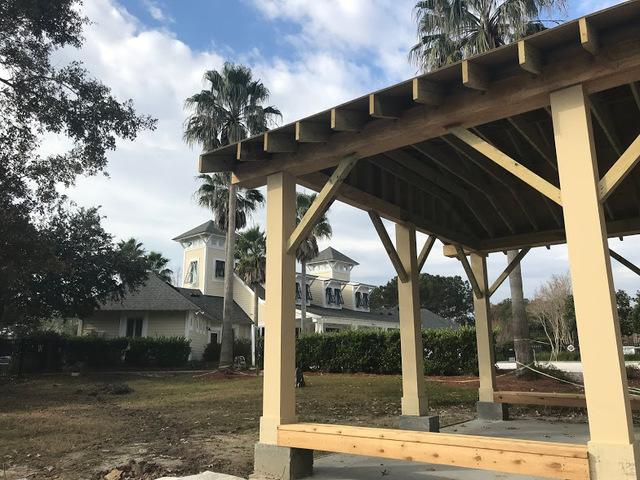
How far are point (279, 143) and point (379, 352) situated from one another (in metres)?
16.7

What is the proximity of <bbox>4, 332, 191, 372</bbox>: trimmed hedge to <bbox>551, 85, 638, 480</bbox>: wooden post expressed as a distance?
74.4 feet

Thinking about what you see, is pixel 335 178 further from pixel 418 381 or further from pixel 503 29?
pixel 503 29

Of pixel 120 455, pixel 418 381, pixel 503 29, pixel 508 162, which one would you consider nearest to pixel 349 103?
pixel 508 162

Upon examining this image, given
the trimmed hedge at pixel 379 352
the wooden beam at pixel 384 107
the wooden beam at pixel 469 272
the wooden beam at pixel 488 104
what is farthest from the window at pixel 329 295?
the wooden beam at pixel 384 107

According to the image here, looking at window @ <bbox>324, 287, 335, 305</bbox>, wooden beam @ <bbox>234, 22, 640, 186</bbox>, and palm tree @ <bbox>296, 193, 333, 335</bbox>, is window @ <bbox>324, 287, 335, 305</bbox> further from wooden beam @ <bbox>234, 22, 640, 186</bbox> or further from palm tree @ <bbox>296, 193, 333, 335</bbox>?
wooden beam @ <bbox>234, 22, 640, 186</bbox>

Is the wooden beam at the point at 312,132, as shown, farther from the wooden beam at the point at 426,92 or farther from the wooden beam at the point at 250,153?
the wooden beam at the point at 426,92

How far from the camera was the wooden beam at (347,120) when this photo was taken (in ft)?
15.3

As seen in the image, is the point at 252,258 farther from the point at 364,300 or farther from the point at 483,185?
the point at 483,185

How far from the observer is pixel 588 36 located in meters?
3.42

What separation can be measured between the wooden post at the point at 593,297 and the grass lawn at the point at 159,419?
11.2 ft

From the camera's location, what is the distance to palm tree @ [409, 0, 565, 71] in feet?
47.0

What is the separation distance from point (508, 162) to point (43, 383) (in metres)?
18.0

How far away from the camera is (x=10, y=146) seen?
12.8 metres

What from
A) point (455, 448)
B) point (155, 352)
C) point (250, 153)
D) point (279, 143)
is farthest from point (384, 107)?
point (155, 352)
